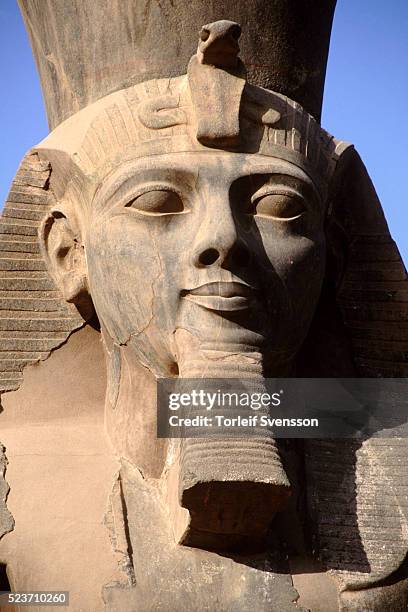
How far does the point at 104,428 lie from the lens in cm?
506

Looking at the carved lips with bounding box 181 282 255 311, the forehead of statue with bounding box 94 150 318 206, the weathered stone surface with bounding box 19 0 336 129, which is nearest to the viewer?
the carved lips with bounding box 181 282 255 311

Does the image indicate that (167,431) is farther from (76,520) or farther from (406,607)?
(406,607)

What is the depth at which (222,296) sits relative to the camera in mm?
4449

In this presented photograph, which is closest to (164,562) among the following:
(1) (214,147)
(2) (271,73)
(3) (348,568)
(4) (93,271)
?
(3) (348,568)

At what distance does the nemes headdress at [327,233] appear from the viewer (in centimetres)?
466

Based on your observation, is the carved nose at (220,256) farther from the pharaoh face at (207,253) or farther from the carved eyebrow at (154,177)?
the carved eyebrow at (154,177)

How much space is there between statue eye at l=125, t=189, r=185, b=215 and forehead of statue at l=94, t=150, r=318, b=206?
3 centimetres

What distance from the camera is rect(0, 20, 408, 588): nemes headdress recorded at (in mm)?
4656

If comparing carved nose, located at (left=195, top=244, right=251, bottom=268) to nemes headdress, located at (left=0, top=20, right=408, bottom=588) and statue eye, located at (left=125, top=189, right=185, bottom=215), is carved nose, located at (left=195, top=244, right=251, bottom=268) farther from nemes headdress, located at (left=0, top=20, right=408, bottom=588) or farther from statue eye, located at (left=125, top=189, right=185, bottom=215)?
nemes headdress, located at (left=0, top=20, right=408, bottom=588)

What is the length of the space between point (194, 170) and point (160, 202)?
0.18 metres

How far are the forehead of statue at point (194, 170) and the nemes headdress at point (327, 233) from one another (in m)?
0.04

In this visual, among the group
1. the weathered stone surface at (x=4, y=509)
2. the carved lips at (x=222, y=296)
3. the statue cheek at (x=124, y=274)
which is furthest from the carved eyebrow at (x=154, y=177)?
the weathered stone surface at (x=4, y=509)

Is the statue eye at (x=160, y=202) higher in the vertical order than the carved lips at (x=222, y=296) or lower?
higher

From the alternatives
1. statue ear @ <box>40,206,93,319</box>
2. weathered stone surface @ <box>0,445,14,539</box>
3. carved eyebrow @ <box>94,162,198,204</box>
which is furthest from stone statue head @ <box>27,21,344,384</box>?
weathered stone surface @ <box>0,445,14,539</box>
